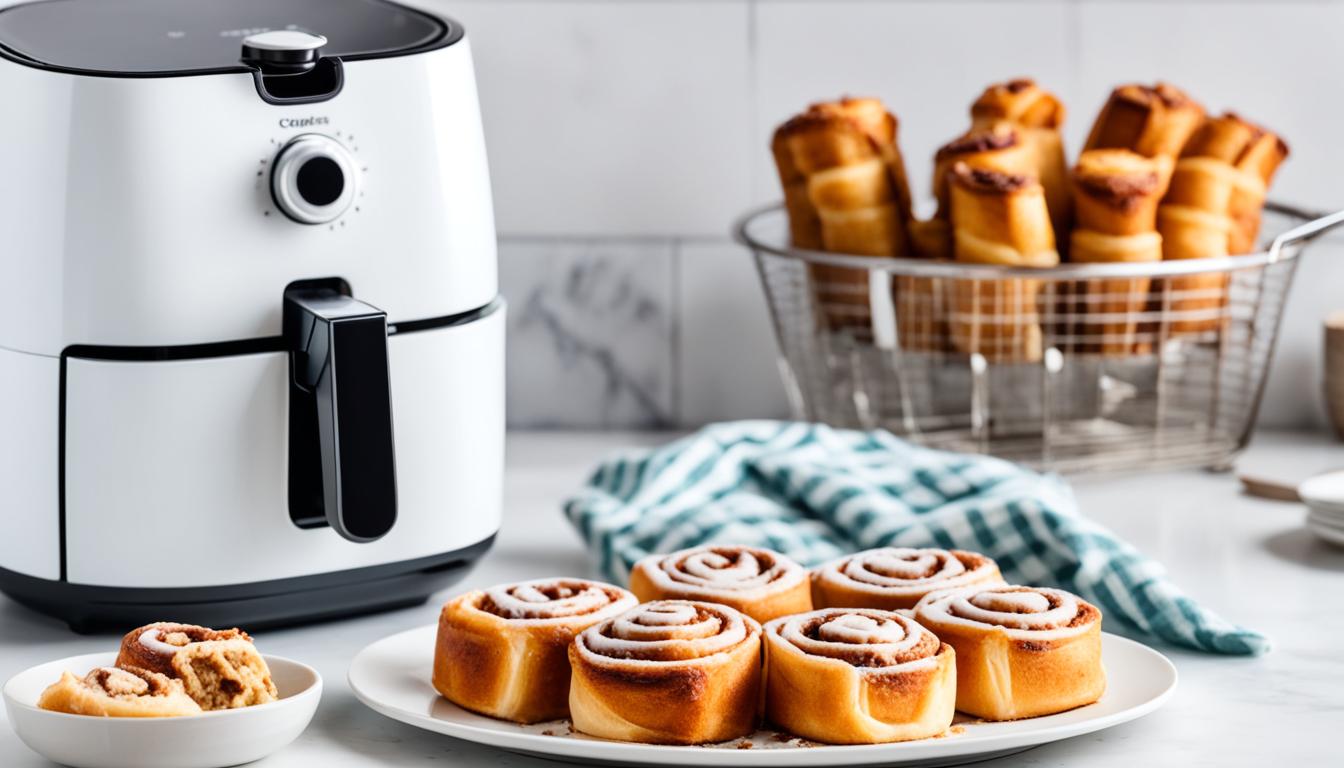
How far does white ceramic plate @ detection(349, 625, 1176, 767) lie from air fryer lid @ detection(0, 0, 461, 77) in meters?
0.30

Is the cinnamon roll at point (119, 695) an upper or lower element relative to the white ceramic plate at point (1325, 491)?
upper

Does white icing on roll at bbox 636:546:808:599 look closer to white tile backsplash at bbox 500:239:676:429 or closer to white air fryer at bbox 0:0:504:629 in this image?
white air fryer at bbox 0:0:504:629

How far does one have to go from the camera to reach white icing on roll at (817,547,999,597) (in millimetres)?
812

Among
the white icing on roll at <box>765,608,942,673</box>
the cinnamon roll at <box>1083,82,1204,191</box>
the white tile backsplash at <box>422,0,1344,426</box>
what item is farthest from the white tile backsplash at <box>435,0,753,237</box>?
the white icing on roll at <box>765,608,942,673</box>

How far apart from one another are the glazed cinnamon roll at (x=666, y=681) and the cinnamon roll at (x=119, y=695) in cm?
16

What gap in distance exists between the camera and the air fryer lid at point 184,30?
82 centimetres

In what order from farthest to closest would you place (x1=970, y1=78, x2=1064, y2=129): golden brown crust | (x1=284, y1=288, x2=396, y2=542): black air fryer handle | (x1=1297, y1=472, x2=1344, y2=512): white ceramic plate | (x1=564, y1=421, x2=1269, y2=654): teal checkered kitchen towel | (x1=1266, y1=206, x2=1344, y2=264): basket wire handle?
(x1=970, y1=78, x2=1064, y2=129): golden brown crust < (x1=1266, y1=206, x2=1344, y2=264): basket wire handle < (x1=1297, y1=472, x2=1344, y2=512): white ceramic plate < (x1=564, y1=421, x2=1269, y2=654): teal checkered kitchen towel < (x1=284, y1=288, x2=396, y2=542): black air fryer handle

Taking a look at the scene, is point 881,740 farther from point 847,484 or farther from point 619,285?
point 619,285

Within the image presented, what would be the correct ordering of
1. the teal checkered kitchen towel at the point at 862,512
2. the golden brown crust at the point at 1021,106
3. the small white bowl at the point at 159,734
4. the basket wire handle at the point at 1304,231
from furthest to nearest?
the golden brown crust at the point at 1021,106 < the basket wire handle at the point at 1304,231 < the teal checkered kitchen towel at the point at 862,512 < the small white bowl at the point at 159,734

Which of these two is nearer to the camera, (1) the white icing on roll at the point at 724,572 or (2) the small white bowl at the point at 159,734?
(2) the small white bowl at the point at 159,734

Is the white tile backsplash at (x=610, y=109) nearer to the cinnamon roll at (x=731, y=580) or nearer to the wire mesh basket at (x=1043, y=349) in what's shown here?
the wire mesh basket at (x=1043, y=349)

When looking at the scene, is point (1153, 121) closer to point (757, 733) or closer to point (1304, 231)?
point (1304, 231)

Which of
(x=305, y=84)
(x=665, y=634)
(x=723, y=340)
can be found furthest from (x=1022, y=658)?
(x=723, y=340)

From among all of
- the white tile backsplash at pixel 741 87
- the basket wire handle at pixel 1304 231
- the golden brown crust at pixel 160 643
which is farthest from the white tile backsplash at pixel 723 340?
the golden brown crust at pixel 160 643
